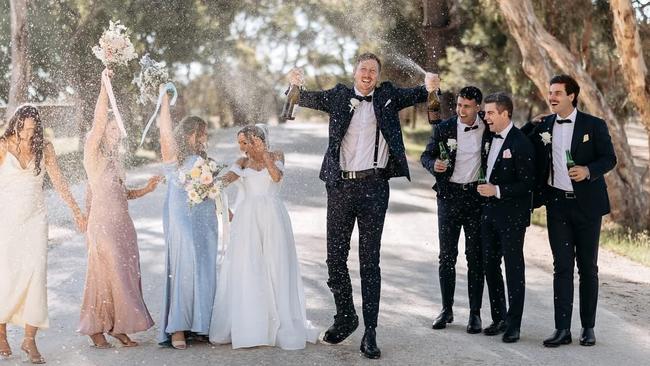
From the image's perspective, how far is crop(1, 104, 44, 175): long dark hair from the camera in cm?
742

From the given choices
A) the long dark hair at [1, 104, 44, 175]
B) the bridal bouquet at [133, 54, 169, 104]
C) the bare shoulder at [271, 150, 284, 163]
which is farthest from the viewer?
the bare shoulder at [271, 150, 284, 163]

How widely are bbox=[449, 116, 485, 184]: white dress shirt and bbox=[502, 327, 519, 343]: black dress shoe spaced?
1305mm

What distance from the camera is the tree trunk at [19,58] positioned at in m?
18.6

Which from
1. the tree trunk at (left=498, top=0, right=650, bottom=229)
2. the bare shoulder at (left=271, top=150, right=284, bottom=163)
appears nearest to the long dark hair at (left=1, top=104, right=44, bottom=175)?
the bare shoulder at (left=271, top=150, right=284, bottom=163)

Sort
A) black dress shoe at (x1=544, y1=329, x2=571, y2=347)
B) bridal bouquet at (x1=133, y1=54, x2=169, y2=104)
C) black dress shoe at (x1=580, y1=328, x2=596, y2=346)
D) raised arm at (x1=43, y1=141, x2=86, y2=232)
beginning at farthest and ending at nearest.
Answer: bridal bouquet at (x1=133, y1=54, x2=169, y2=104) → black dress shoe at (x1=580, y1=328, x2=596, y2=346) → black dress shoe at (x1=544, y1=329, x2=571, y2=347) → raised arm at (x1=43, y1=141, x2=86, y2=232)

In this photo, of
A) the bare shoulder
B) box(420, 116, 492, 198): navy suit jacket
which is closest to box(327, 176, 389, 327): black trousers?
the bare shoulder

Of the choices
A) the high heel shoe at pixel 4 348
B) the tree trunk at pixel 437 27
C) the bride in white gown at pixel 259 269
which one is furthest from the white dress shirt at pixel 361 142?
the tree trunk at pixel 437 27

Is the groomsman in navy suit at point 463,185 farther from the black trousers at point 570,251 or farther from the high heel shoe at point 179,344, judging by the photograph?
the high heel shoe at point 179,344

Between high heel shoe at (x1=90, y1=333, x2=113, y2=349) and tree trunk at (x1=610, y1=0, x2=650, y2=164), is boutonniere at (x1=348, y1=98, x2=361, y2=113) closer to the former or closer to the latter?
high heel shoe at (x1=90, y1=333, x2=113, y2=349)

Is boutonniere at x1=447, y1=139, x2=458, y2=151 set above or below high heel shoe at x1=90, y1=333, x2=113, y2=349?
above

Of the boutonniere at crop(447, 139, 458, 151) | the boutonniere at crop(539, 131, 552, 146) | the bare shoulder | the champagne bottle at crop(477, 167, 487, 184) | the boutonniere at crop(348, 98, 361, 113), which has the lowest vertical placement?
the champagne bottle at crop(477, 167, 487, 184)

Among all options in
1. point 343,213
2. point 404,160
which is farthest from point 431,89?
point 343,213

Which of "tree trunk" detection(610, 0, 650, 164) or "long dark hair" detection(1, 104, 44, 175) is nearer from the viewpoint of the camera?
"long dark hair" detection(1, 104, 44, 175)

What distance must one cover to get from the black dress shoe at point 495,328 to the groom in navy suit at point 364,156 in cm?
116
